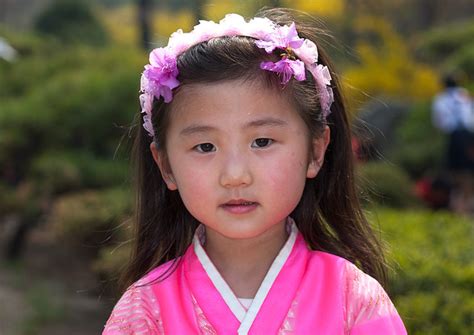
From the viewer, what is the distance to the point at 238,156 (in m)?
→ 2.12

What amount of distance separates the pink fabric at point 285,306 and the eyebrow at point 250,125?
1.05 ft

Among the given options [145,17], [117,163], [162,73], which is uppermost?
[145,17]

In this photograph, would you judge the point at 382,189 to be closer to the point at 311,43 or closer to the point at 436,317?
the point at 436,317

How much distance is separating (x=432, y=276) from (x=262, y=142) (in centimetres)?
206

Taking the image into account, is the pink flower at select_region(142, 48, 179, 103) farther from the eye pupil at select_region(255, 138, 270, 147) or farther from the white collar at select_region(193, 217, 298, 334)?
the white collar at select_region(193, 217, 298, 334)

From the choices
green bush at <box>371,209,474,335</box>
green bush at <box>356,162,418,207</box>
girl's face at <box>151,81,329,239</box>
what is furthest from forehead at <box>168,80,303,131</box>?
green bush at <box>356,162,418,207</box>

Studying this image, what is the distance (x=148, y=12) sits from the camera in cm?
1669

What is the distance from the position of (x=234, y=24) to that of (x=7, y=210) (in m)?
5.06

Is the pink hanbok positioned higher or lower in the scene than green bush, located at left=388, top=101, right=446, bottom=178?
lower

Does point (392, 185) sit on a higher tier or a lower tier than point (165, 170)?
higher

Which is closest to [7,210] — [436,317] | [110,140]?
[110,140]

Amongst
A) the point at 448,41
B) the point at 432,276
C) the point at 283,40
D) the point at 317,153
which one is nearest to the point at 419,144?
the point at 448,41

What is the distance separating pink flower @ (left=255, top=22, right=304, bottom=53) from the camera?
223 centimetres

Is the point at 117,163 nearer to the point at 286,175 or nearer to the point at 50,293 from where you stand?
the point at 50,293
